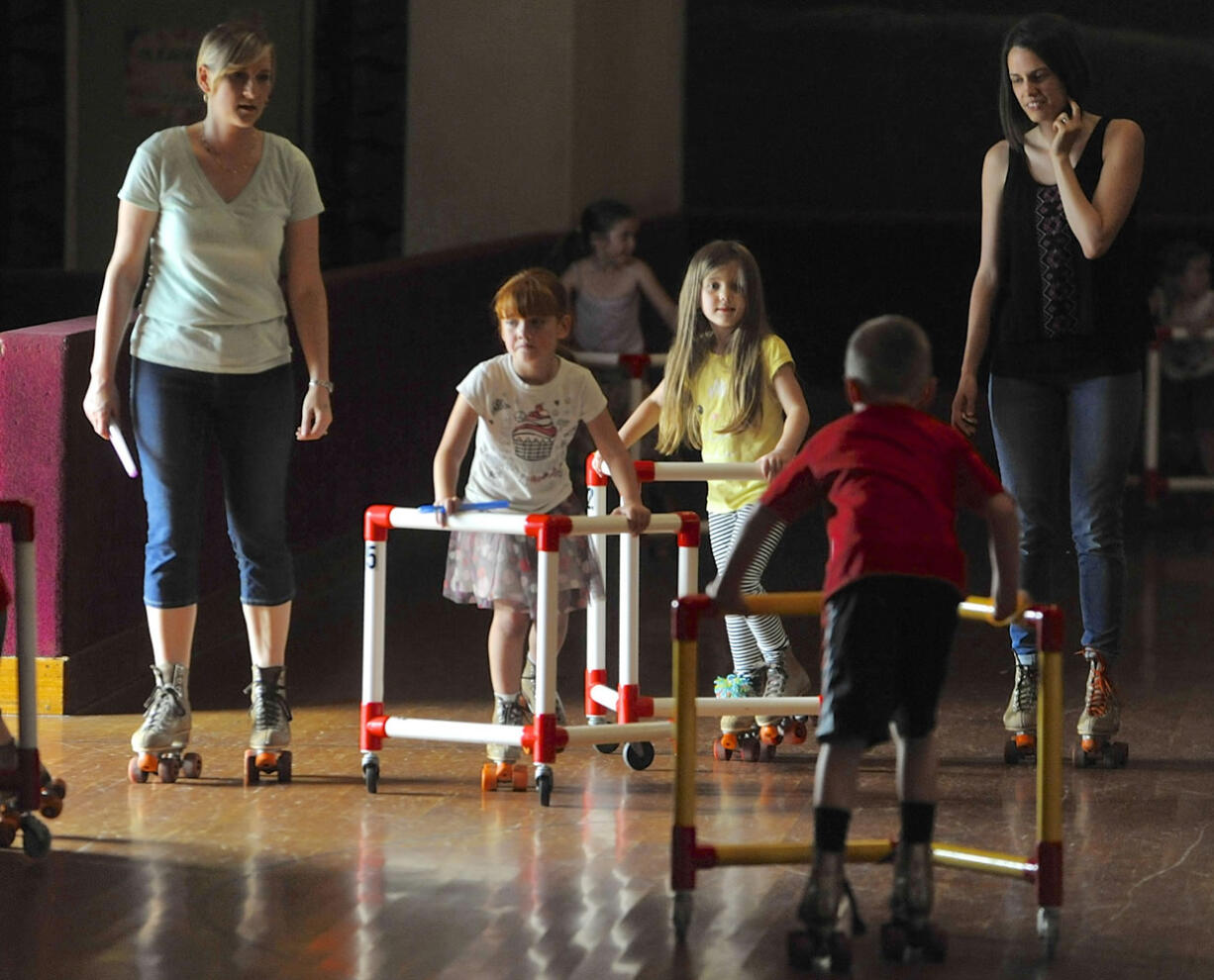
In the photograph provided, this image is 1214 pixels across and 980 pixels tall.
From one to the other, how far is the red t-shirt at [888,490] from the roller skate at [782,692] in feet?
5.74

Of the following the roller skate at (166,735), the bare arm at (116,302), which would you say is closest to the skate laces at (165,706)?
the roller skate at (166,735)

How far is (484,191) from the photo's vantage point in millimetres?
12000

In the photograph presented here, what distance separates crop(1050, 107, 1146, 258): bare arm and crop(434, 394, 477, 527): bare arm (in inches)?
63.5

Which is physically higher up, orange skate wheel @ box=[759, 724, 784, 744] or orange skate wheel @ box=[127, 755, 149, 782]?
orange skate wheel @ box=[759, 724, 784, 744]

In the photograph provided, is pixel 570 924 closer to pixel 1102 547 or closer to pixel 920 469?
pixel 920 469

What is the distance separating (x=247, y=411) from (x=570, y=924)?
1723 millimetres

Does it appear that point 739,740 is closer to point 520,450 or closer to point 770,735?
point 770,735

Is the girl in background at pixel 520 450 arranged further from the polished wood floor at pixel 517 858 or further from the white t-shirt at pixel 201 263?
the white t-shirt at pixel 201 263

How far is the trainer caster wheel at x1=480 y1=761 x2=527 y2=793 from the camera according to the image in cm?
531

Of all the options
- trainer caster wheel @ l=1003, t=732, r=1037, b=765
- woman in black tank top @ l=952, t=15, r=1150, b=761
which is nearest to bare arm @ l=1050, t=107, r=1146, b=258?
woman in black tank top @ l=952, t=15, r=1150, b=761

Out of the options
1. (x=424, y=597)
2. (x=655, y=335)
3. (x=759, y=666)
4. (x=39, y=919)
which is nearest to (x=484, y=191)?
(x=655, y=335)

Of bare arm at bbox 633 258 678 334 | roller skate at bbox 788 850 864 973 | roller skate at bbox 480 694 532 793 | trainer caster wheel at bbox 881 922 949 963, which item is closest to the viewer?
roller skate at bbox 788 850 864 973

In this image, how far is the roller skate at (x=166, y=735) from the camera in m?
5.32

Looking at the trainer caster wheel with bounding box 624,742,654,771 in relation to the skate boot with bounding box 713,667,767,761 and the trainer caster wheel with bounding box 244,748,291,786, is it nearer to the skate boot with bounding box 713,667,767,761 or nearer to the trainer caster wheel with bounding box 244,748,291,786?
the skate boot with bounding box 713,667,767,761
